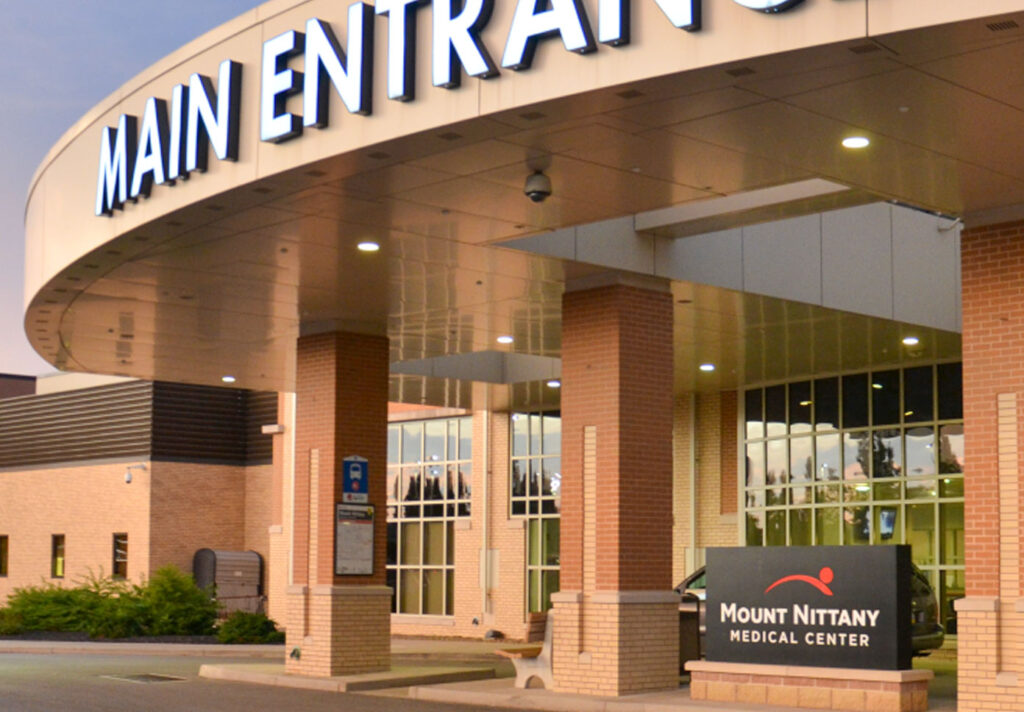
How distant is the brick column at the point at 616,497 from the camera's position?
59.8ft

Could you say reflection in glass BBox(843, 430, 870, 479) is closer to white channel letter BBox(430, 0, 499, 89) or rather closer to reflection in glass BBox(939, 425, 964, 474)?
reflection in glass BBox(939, 425, 964, 474)

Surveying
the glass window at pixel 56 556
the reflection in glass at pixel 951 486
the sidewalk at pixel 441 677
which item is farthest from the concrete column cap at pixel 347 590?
the glass window at pixel 56 556

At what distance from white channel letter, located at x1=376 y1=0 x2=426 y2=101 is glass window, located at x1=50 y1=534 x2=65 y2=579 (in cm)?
3780

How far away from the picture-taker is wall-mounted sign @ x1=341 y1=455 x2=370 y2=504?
22.4m

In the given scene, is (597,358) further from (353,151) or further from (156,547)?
(156,547)

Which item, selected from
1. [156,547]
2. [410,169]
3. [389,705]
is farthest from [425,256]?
[156,547]

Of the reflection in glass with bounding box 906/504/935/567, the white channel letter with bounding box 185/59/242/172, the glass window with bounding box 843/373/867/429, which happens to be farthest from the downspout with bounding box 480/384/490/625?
the white channel letter with bounding box 185/59/242/172

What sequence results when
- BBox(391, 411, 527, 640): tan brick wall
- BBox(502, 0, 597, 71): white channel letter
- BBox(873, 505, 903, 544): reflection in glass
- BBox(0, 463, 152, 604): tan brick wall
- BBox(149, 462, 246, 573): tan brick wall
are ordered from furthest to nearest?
BBox(0, 463, 152, 604): tan brick wall < BBox(149, 462, 246, 573): tan brick wall < BBox(391, 411, 527, 640): tan brick wall < BBox(873, 505, 903, 544): reflection in glass < BBox(502, 0, 597, 71): white channel letter

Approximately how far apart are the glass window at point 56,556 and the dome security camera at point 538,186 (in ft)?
121

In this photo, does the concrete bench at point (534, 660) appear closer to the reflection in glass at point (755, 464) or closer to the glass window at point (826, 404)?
the glass window at point (826, 404)

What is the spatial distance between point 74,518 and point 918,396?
2939cm

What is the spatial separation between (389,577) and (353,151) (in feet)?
88.5

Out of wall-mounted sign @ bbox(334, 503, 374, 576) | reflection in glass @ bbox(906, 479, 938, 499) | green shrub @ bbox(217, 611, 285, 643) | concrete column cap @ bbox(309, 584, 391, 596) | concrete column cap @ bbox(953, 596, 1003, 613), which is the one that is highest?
reflection in glass @ bbox(906, 479, 938, 499)

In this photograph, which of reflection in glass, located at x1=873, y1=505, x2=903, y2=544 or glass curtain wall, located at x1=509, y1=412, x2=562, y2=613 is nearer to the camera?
reflection in glass, located at x1=873, y1=505, x2=903, y2=544
